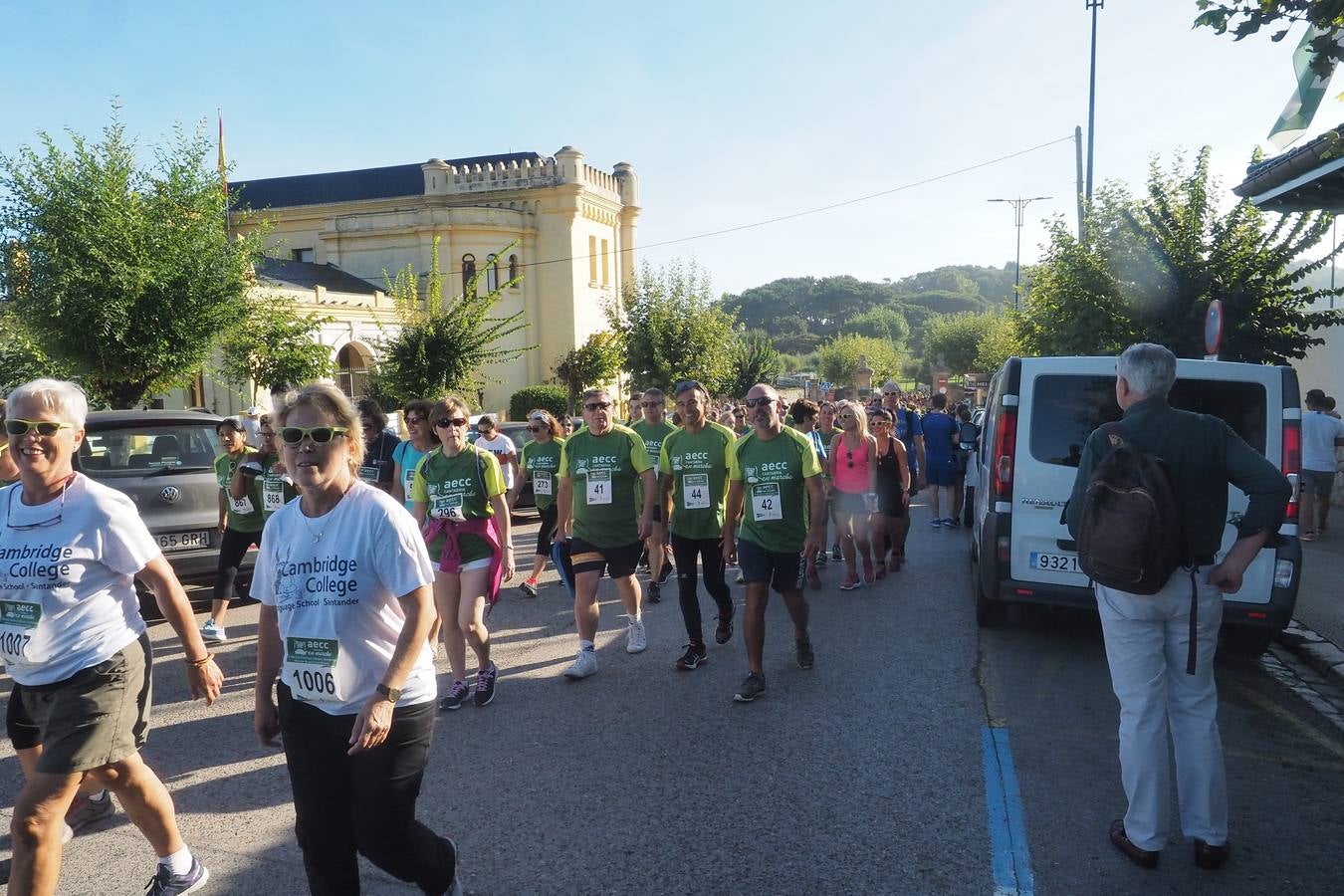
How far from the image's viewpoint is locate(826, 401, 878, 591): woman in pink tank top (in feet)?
30.3

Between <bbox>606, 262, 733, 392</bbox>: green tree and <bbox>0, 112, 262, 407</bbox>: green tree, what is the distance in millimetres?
22902

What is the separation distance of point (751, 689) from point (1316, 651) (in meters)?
4.12

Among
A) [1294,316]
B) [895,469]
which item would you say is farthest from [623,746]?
[1294,316]

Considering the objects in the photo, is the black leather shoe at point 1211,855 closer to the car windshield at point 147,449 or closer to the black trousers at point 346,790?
the black trousers at point 346,790

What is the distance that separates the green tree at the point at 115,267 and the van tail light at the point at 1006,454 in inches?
637

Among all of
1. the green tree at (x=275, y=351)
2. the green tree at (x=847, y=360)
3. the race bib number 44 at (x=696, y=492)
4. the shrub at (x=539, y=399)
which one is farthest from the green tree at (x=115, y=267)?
the green tree at (x=847, y=360)

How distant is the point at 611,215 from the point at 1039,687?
46.2 metres

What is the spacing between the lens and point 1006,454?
659cm

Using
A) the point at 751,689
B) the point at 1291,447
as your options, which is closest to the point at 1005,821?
the point at 751,689

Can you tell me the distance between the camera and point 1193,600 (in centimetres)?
353

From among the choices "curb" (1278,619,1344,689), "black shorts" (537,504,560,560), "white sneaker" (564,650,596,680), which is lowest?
"curb" (1278,619,1344,689)

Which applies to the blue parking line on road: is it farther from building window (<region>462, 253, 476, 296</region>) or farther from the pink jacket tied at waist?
building window (<region>462, 253, 476, 296</region>)

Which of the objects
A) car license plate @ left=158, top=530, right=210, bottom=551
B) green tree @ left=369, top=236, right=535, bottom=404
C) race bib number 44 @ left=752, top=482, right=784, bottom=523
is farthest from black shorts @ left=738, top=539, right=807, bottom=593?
green tree @ left=369, top=236, right=535, bottom=404

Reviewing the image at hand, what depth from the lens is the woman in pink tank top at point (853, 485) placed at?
9234mm
